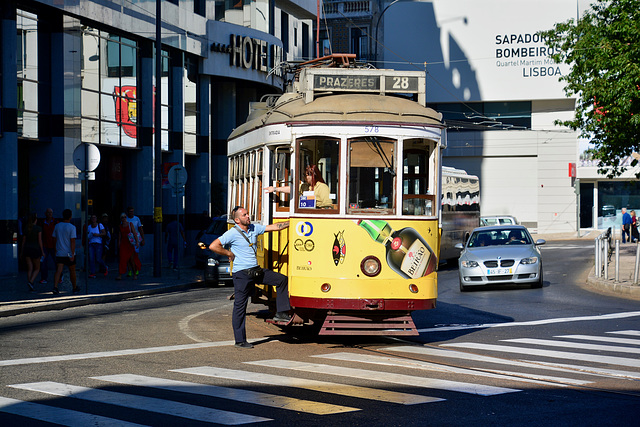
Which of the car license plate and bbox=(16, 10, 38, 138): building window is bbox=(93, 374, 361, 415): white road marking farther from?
bbox=(16, 10, 38, 138): building window

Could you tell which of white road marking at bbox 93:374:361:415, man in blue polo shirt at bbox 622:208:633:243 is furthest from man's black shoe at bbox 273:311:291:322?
man in blue polo shirt at bbox 622:208:633:243

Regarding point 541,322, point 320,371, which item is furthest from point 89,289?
point 320,371

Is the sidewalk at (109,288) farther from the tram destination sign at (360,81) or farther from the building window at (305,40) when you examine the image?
the building window at (305,40)

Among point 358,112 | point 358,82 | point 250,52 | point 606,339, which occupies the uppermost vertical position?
point 250,52

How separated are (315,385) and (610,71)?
1932 cm

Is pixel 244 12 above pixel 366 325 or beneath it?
above

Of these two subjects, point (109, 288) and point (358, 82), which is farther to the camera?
point (109, 288)

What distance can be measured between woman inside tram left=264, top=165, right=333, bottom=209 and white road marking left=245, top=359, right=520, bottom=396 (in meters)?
2.18

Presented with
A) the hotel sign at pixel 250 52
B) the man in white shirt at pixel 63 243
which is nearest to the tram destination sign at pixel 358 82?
the man in white shirt at pixel 63 243

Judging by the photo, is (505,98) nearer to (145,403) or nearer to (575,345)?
(575,345)

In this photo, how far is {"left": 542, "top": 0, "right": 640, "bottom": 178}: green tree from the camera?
2520 cm

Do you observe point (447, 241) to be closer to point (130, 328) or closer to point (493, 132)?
point (130, 328)

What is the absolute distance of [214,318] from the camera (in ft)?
51.3

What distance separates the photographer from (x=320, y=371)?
32.3ft
